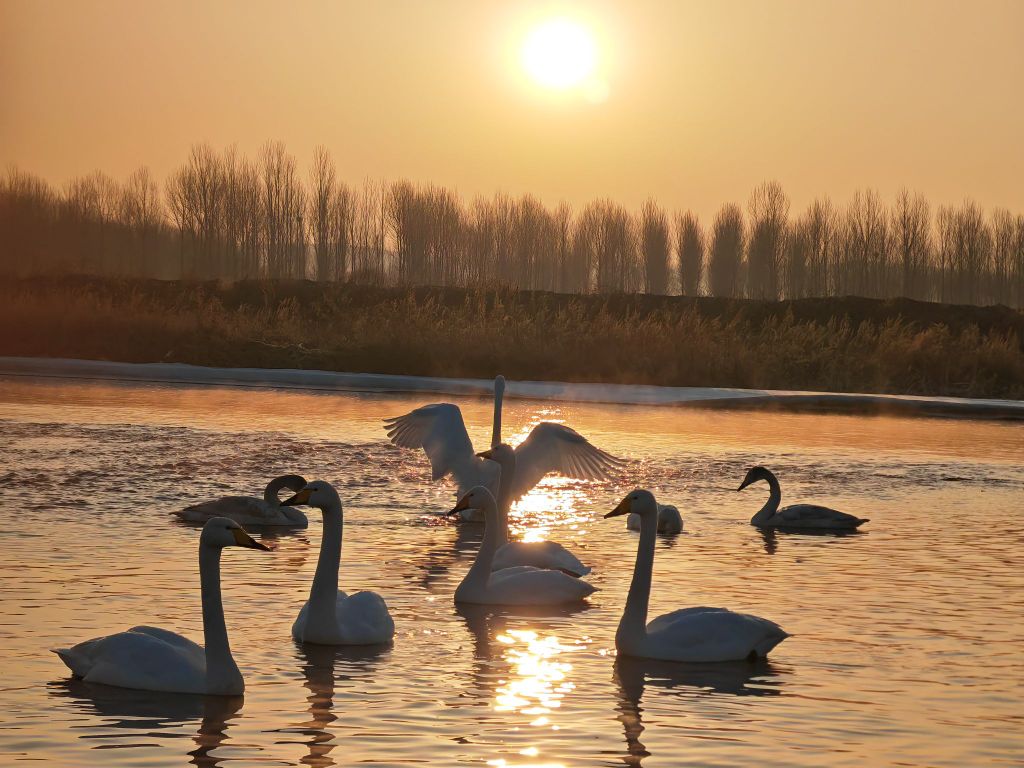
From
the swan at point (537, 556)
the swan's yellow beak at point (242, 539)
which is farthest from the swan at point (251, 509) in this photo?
the swan's yellow beak at point (242, 539)

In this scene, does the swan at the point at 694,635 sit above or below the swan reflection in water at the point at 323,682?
above

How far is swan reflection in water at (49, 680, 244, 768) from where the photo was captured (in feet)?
21.9

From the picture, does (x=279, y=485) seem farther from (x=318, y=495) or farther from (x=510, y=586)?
(x=318, y=495)

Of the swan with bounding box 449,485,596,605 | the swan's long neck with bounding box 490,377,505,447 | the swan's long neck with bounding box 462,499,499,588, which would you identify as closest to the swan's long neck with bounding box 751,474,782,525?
the swan's long neck with bounding box 490,377,505,447

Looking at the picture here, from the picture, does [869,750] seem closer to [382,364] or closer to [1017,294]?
[382,364]

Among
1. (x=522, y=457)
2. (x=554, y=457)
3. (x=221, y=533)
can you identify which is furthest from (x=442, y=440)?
(x=221, y=533)

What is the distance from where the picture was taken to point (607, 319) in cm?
3741

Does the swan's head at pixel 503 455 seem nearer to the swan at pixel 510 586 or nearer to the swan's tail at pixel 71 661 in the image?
the swan at pixel 510 586

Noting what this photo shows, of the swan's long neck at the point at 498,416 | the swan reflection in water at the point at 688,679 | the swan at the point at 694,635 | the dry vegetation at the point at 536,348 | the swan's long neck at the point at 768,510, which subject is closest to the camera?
the swan reflection in water at the point at 688,679

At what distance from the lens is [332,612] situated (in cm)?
846

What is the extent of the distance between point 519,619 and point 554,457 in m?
4.00

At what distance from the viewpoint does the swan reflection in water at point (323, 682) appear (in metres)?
6.49

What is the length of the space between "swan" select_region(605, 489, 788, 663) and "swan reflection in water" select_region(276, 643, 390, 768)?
4.49 ft

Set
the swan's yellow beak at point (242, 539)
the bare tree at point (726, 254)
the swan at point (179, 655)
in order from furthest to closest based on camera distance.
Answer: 1. the bare tree at point (726, 254)
2. the swan at point (179, 655)
3. the swan's yellow beak at point (242, 539)
